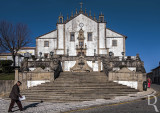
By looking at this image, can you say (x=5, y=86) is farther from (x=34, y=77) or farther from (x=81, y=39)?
(x=81, y=39)

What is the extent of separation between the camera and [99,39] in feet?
144

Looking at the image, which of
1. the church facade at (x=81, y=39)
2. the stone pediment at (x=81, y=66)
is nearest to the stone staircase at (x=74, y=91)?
the stone pediment at (x=81, y=66)

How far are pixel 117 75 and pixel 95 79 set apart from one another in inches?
81.3

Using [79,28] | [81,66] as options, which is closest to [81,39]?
[79,28]

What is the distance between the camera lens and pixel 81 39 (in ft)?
145

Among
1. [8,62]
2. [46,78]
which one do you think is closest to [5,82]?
[46,78]

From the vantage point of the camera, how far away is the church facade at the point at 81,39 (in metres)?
43.7

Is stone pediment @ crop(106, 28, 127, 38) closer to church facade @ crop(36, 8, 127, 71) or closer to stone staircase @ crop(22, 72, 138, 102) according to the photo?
church facade @ crop(36, 8, 127, 71)

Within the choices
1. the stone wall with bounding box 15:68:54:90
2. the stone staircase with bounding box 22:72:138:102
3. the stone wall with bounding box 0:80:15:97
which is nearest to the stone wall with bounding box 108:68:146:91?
the stone staircase with bounding box 22:72:138:102

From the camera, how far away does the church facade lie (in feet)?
143

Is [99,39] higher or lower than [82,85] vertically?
higher

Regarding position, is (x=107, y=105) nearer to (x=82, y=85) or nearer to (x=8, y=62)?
(x=82, y=85)

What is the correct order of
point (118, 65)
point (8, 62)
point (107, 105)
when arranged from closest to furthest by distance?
point (107, 105) < point (8, 62) < point (118, 65)

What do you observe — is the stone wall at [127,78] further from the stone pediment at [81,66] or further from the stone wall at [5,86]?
Result: the stone pediment at [81,66]
